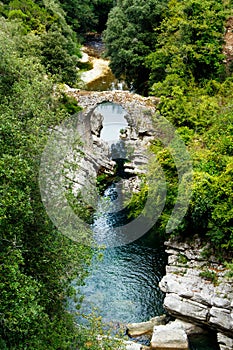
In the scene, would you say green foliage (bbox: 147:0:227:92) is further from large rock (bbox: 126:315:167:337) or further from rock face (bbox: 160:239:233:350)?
large rock (bbox: 126:315:167:337)

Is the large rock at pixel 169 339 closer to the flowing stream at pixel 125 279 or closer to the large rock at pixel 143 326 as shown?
the large rock at pixel 143 326

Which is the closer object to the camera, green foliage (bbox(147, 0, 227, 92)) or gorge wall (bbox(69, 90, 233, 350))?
gorge wall (bbox(69, 90, 233, 350))

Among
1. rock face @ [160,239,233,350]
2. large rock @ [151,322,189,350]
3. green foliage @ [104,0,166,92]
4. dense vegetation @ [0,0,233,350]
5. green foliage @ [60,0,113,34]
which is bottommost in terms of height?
large rock @ [151,322,189,350]

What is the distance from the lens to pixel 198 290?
13.9m

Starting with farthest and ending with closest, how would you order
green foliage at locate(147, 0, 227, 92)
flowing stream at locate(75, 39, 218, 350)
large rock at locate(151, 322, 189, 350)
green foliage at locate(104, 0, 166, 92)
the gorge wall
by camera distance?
green foliage at locate(104, 0, 166, 92) < green foliage at locate(147, 0, 227, 92) < flowing stream at locate(75, 39, 218, 350) < the gorge wall < large rock at locate(151, 322, 189, 350)

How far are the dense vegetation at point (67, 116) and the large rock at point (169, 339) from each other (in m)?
3.08

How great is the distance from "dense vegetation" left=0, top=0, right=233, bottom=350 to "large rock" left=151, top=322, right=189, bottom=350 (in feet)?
10.1

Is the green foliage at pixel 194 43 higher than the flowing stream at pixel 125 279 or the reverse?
higher

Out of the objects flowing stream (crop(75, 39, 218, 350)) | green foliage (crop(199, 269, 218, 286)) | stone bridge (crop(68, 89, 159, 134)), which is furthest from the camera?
stone bridge (crop(68, 89, 159, 134))

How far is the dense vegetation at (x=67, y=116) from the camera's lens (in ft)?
29.0

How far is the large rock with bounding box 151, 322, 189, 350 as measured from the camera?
41.8 ft

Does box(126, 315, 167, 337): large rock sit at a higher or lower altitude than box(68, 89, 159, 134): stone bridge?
lower

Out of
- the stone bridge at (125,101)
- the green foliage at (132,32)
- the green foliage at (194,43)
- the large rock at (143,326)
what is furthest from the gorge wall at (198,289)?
the green foliage at (132,32)

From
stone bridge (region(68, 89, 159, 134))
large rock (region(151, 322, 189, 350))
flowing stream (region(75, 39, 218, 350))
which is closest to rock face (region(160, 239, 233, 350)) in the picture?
large rock (region(151, 322, 189, 350))
